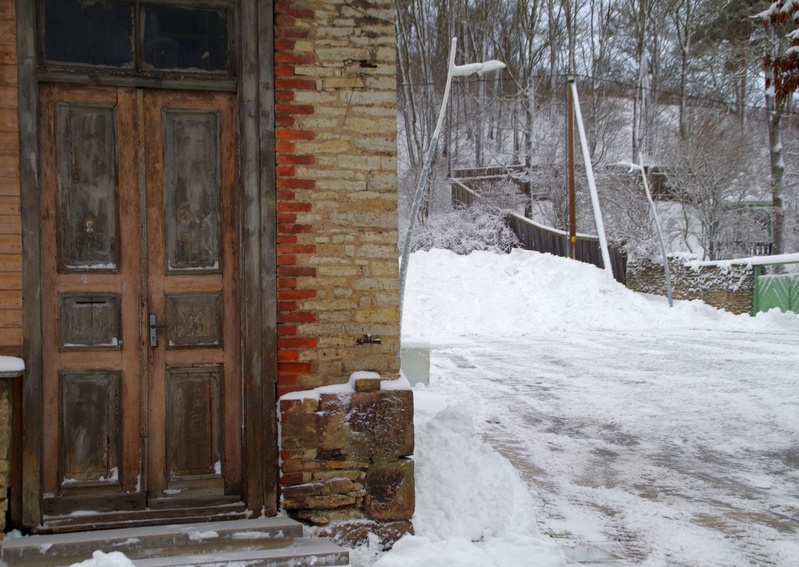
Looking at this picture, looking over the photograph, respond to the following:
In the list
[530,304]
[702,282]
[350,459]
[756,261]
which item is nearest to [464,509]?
[350,459]

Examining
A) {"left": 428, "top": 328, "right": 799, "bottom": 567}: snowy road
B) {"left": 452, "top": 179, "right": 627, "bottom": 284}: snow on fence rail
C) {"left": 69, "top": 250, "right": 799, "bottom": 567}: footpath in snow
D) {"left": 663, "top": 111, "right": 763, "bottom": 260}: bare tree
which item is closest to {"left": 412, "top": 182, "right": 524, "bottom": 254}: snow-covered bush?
{"left": 452, "top": 179, "right": 627, "bottom": 284}: snow on fence rail

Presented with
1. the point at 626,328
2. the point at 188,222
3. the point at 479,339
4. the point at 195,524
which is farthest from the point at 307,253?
the point at 626,328

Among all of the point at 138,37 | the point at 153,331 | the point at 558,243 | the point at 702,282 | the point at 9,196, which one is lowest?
the point at 702,282

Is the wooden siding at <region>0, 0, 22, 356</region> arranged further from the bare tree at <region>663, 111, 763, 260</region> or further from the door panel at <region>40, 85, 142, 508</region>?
the bare tree at <region>663, 111, 763, 260</region>

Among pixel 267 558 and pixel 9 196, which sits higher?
pixel 9 196

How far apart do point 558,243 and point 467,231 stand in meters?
3.97

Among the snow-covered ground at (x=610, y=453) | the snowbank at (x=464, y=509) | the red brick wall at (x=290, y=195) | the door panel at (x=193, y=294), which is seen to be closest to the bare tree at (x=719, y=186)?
the snow-covered ground at (x=610, y=453)

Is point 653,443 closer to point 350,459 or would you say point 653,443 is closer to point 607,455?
point 607,455

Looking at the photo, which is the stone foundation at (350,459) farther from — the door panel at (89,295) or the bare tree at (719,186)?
the bare tree at (719,186)

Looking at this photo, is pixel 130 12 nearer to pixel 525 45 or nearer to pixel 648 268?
pixel 648 268

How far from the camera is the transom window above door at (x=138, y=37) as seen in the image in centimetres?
404

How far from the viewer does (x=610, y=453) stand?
7.10 m

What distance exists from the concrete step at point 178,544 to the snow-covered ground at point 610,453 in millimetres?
406

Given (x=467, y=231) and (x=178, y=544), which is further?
(x=467, y=231)
